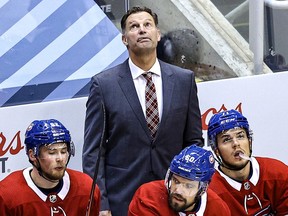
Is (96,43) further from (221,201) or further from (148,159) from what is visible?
(221,201)

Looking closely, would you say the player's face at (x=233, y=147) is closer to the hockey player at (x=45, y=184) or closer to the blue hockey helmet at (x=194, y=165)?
the blue hockey helmet at (x=194, y=165)

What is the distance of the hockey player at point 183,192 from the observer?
13.2 ft

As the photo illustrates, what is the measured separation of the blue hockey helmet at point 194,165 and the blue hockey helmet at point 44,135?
479 mm

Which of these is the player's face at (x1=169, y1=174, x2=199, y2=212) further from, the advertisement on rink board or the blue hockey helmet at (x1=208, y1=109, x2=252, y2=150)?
the advertisement on rink board

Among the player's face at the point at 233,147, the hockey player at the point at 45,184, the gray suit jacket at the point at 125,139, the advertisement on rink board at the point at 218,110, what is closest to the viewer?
the hockey player at the point at 45,184

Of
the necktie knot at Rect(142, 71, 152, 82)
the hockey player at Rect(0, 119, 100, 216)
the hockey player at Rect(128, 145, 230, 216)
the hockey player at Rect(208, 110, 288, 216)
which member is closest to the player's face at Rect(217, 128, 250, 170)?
the hockey player at Rect(208, 110, 288, 216)

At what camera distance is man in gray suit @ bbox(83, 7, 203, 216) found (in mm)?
4523

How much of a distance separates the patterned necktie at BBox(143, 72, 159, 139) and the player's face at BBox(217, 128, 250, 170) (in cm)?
34

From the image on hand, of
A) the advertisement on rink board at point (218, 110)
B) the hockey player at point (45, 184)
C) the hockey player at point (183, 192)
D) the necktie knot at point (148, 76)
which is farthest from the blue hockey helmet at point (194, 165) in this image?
the advertisement on rink board at point (218, 110)

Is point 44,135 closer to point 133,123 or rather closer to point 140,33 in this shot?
point 133,123

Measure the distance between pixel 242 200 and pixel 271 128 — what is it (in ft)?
3.41

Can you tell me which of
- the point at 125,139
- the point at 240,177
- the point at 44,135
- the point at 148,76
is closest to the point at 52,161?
the point at 44,135

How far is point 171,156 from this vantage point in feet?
15.1

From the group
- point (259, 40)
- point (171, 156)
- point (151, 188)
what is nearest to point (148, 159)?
point (171, 156)
